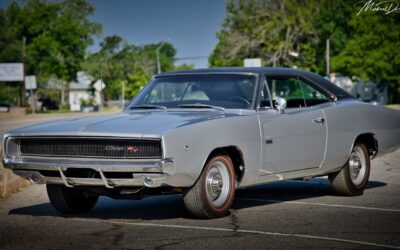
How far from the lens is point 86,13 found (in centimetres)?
10144

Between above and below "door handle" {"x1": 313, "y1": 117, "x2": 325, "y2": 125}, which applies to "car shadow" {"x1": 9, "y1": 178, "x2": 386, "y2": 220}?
below

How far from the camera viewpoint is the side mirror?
8672mm

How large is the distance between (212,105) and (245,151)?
0.76 meters

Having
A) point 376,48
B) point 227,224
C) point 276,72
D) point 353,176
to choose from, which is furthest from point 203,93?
point 376,48

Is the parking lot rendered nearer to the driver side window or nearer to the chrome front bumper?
the chrome front bumper

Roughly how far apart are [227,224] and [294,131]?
1758 mm

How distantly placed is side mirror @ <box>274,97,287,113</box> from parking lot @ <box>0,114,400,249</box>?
106cm

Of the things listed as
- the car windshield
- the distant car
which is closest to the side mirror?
the distant car

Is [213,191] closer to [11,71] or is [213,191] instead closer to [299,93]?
[299,93]

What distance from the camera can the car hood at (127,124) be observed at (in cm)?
730

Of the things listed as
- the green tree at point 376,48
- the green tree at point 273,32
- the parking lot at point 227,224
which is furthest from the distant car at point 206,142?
the green tree at point 273,32

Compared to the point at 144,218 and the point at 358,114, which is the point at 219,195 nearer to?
the point at 144,218

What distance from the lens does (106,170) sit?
23.6 ft

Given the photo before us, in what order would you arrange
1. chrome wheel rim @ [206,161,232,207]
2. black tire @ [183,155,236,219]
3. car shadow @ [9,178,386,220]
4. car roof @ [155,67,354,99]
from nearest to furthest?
black tire @ [183,155,236,219], chrome wheel rim @ [206,161,232,207], car shadow @ [9,178,386,220], car roof @ [155,67,354,99]
